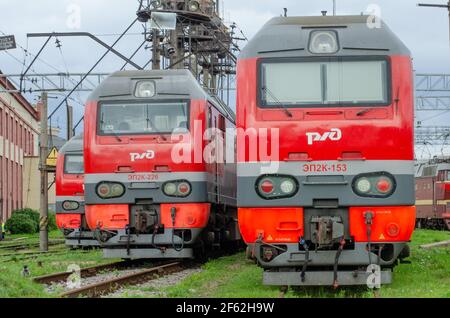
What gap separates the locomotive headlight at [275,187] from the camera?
1148cm

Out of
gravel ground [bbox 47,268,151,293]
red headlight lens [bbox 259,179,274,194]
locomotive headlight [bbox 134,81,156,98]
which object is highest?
locomotive headlight [bbox 134,81,156,98]

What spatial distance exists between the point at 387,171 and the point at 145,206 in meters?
6.52

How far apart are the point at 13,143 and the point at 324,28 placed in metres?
48.5

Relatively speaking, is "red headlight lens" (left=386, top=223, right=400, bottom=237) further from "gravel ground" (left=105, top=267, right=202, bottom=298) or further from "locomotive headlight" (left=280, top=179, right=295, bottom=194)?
"gravel ground" (left=105, top=267, right=202, bottom=298)

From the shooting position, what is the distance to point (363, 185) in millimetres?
11453

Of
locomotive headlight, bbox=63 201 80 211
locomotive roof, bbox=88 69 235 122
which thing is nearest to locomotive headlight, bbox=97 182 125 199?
locomotive roof, bbox=88 69 235 122

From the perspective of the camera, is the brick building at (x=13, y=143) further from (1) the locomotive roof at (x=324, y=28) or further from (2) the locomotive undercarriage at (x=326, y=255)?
(2) the locomotive undercarriage at (x=326, y=255)

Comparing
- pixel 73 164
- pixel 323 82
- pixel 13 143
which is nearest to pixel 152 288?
pixel 323 82

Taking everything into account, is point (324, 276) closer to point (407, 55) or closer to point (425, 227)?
point (407, 55)

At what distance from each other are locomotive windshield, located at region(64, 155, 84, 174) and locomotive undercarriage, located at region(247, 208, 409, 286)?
15334 millimetres

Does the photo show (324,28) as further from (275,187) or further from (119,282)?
(119,282)

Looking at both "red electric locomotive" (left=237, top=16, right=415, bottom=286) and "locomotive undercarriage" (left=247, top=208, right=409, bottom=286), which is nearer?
"locomotive undercarriage" (left=247, top=208, right=409, bottom=286)

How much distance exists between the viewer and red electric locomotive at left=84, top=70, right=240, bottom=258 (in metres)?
16.6

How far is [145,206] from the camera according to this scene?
1672cm
